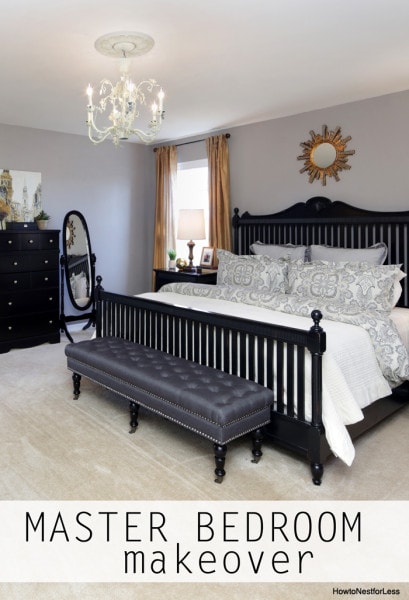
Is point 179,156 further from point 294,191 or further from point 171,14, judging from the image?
point 171,14

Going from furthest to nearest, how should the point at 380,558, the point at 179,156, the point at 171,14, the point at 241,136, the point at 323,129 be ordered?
the point at 179,156 → the point at 241,136 → the point at 323,129 → the point at 171,14 → the point at 380,558

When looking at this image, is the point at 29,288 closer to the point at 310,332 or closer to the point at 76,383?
the point at 76,383

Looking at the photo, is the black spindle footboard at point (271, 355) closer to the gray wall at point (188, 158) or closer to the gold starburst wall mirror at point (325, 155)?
the gray wall at point (188, 158)

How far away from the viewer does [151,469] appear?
109 inches

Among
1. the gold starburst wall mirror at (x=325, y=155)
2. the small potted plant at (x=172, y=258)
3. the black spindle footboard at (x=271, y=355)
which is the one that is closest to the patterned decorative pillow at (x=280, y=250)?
the gold starburst wall mirror at (x=325, y=155)

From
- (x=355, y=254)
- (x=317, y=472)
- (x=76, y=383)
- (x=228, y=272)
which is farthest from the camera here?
(x=228, y=272)

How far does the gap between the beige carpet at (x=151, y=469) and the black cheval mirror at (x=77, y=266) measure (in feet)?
8.65

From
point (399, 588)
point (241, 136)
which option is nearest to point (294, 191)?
point (241, 136)

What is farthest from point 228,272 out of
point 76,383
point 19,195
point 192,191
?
point 19,195

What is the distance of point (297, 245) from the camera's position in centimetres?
486

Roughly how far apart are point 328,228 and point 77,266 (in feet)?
10.6

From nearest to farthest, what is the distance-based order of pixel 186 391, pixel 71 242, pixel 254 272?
pixel 186 391
pixel 254 272
pixel 71 242

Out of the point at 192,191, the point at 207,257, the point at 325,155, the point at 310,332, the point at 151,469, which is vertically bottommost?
the point at 151,469

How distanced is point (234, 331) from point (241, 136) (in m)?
3.19
